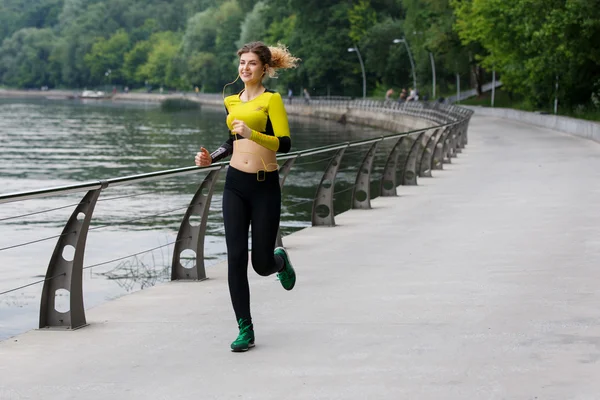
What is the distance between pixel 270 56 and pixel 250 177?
80cm

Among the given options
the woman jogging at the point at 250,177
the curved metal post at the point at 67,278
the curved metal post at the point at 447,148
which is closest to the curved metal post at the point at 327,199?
the curved metal post at the point at 67,278

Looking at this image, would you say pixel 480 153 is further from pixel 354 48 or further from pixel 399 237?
pixel 354 48

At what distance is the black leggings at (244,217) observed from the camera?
24.4 ft

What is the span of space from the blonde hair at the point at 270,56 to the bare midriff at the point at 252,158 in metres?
0.52

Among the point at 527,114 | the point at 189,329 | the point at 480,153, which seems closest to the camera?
the point at 189,329

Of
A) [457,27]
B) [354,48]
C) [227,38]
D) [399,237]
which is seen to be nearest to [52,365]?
[399,237]

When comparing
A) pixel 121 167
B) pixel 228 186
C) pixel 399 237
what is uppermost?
pixel 228 186

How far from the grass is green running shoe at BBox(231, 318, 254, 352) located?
144 feet

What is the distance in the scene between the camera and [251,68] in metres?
7.52

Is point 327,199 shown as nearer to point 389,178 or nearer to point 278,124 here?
point 389,178

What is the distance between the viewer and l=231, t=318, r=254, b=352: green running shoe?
7.53 meters

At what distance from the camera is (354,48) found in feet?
405

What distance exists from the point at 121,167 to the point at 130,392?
4530 centimetres

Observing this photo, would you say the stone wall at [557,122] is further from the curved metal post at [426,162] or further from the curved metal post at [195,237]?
the curved metal post at [195,237]
